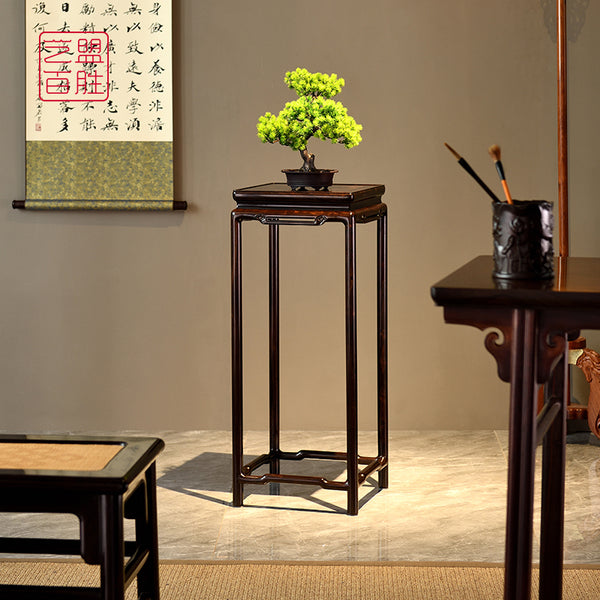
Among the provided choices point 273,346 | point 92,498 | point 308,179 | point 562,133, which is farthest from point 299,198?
point 92,498

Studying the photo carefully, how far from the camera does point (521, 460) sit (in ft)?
5.11

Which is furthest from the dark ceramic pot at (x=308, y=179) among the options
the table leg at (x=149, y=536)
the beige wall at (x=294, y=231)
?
the table leg at (x=149, y=536)

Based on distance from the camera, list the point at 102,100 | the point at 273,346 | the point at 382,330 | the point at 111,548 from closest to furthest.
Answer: the point at 111,548, the point at 382,330, the point at 273,346, the point at 102,100

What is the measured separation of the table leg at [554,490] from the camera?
193 centimetres

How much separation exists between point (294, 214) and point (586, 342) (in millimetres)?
1506

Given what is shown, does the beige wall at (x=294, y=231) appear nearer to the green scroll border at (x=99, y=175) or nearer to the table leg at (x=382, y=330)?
the green scroll border at (x=99, y=175)

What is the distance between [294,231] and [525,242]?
2199 millimetres

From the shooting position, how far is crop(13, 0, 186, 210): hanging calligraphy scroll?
145 inches

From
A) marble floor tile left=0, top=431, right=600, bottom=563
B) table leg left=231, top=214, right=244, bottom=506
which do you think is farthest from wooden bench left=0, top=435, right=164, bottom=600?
table leg left=231, top=214, right=244, bottom=506

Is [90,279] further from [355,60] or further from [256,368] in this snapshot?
[355,60]

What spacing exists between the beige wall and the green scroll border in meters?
0.08

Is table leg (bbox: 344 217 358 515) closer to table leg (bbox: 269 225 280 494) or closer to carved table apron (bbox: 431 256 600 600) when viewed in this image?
table leg (bbox: 269 225 280 494)

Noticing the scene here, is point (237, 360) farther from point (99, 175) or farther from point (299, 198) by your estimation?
point (99, 175)

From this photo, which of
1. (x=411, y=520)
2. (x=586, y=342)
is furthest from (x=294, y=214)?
(x=586, y=342)
